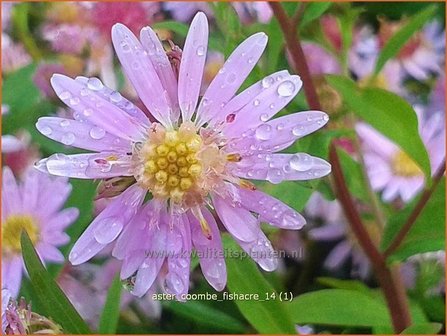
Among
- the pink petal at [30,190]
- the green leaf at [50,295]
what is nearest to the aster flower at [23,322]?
the green leaf at [50,295]

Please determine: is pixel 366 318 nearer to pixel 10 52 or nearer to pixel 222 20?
pixel 222 20

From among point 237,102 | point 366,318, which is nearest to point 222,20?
point 237,102

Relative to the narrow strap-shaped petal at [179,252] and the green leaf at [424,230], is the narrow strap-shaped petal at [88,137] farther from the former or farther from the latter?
the green leaf at [424,230]

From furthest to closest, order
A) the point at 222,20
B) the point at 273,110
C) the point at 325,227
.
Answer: the point at 325,227 → the point at 222,20 → the point at 273,110

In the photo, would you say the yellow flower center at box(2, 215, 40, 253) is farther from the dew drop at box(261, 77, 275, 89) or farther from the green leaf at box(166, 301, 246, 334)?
the dew drop at box(261, 77, 275, 89)

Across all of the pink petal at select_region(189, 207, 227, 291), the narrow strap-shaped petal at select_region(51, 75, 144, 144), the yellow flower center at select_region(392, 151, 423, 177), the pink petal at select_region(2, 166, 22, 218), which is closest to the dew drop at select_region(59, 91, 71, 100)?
the narrow strap-shaped petal at select_region(51, 75, 144, 144)

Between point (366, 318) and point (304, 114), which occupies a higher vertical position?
point (304, 114)

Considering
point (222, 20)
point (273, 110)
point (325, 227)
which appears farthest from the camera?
point (325, 227)

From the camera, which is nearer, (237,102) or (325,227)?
(237,102)
